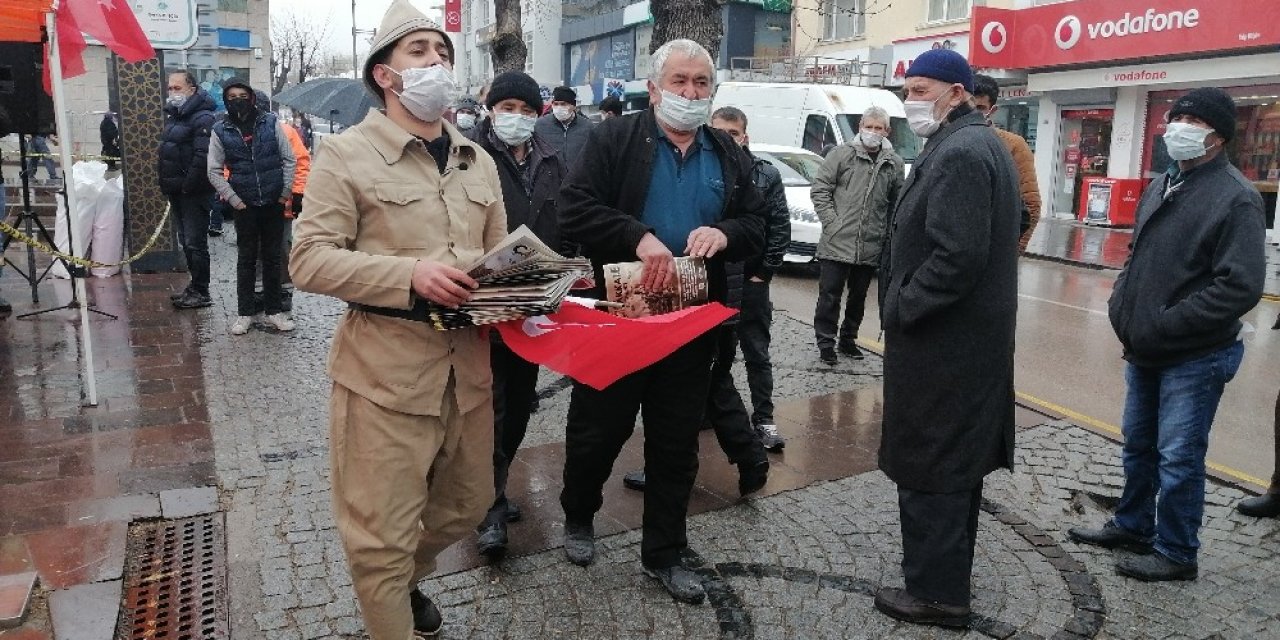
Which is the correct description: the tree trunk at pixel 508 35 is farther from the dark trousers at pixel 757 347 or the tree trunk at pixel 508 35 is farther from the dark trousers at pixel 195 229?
the dark trousers at pixel 757 347

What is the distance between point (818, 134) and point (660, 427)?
13.7 m

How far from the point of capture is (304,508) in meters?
4.48

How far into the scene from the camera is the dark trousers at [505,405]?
13.6 feet

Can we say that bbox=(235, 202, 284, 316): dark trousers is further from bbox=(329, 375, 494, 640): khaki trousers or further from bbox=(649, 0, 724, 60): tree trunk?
bbox=(329, 375, 494, 640): khaki trousers

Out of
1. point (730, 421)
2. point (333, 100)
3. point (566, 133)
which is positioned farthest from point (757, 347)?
point (333, 100)

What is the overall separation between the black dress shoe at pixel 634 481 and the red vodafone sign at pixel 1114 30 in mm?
16766

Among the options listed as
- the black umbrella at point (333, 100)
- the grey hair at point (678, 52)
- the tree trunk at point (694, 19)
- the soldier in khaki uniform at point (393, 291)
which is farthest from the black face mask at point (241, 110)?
the black umbrella at point (333, 100)

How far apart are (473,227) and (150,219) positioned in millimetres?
9599

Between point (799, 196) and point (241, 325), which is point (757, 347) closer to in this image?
point (241, 325)

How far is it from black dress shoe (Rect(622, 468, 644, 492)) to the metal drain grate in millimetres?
1867

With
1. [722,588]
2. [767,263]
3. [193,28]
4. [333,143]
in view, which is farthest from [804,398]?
[193,28]

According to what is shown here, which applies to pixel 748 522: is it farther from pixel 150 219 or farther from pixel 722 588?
pixel 150 219

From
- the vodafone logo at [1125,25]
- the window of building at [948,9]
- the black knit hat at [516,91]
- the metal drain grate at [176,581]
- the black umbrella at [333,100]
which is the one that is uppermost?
the window of building at [948,9]

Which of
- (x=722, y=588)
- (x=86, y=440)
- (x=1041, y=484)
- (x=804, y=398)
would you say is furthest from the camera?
(x=804, y=398)
